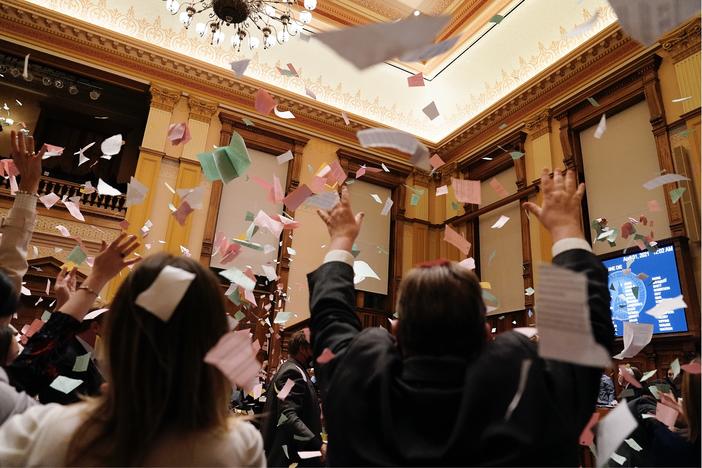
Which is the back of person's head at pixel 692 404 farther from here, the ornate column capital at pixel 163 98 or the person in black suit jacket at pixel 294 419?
the ornate column capital at pixel 163 98

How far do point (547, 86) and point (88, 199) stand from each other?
667cm

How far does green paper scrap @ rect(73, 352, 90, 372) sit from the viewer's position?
A: 1.75 m

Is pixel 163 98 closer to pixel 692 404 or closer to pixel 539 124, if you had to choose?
pixel 539 124

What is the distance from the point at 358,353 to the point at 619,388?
528 cm

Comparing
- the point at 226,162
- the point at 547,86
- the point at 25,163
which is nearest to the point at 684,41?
the point at 547,86

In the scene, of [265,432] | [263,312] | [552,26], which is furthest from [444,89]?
[265,432]

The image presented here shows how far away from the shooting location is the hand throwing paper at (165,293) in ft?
2.57

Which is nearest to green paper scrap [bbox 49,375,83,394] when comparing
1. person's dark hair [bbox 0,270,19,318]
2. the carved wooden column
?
person's dark hair [bbox 0,270,19,318]

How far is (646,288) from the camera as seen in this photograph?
17.1 ft

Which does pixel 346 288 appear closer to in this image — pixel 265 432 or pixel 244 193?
pixel 265 432

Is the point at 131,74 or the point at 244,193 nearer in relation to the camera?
the point at 131,74

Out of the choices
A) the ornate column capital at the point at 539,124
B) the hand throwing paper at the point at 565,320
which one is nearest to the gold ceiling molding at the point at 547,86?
the ornate column capital at the point at 539,124

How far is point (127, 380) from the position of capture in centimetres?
75

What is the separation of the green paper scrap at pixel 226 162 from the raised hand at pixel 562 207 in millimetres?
1171
